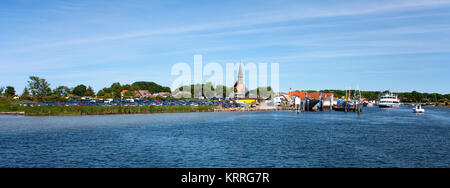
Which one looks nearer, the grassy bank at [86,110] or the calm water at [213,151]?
the calm water at [213,151]

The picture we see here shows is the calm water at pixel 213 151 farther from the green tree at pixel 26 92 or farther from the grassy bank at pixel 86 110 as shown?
the green tree at pixel 26 92

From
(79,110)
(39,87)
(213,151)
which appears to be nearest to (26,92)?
(39,87)

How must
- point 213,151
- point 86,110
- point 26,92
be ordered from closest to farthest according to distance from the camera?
point 213,151, point 86,110, point 26,92

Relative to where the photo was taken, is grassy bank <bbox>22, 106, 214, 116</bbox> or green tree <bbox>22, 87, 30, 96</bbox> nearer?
grassy bank <bbox>22, 106, 214, 116</bbox>

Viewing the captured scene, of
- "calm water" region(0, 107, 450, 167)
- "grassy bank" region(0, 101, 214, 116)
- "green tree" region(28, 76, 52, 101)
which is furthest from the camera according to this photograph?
"green tree" region(28, 76, 52, 101)

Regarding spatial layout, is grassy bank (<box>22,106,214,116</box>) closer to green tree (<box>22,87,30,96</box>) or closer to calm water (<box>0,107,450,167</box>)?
calm water (<box>0,107,450,167</box>)

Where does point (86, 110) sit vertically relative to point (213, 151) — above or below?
above

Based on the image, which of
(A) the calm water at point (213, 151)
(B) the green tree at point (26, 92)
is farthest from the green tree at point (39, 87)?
(A) the calm water at point (213, 151)

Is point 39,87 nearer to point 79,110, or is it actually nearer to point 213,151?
point 79,110

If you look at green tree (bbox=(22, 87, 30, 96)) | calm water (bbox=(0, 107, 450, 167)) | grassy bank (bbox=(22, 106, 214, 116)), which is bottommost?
calm water (bbox=(0, 107, 450, 167))

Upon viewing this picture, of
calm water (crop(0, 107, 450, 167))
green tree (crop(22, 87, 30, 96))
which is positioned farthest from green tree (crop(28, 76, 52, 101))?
calm water (crop(0, 107, 450, 167))

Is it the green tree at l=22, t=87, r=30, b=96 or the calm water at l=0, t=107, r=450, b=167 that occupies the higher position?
the green tree at l=22, t=87, r=30, b=96
